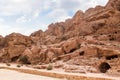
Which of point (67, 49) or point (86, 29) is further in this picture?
point (86, 29)

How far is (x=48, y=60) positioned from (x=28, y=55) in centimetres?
921

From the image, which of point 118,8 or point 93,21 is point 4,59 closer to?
point 93,21

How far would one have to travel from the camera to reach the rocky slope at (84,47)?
3372 cm

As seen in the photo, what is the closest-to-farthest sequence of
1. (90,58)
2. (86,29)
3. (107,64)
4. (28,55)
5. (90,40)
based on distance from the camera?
(107,64) < (90,58) < (90,40) < (86,29) < (28,55)

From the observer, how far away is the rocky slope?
111 feet

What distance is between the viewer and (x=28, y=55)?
54719 millimetres

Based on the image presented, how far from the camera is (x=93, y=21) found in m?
51.1

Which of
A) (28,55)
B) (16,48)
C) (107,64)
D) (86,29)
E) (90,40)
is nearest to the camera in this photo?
(107,64)

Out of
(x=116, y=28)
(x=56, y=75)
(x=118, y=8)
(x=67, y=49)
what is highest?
(x=118, y=8)

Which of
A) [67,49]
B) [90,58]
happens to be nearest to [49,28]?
[67,49]

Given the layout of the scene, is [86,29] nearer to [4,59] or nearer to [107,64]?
[107,64]

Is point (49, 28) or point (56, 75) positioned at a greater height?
point (49, 28)

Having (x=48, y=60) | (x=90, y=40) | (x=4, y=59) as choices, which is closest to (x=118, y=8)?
(x=90, y=40)

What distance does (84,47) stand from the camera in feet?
127
